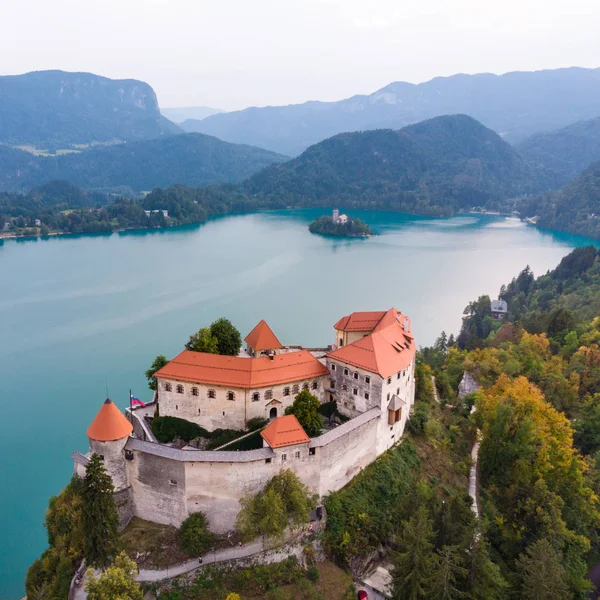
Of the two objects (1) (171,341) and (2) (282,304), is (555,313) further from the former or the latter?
(1) (171,341)

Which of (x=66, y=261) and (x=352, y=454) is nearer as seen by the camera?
(x=352, y=454)

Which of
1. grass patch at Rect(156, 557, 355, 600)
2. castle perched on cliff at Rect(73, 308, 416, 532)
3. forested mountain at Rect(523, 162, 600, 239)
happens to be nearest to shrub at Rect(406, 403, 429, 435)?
castle perched on cliff at Rect(73, 308, 416, 532)

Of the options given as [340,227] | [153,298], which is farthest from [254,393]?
[340,227]

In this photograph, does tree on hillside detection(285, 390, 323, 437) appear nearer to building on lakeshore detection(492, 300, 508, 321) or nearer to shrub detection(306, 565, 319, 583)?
shrub detection(306, 565, 319, 583)

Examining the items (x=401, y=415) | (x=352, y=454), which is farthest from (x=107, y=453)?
(x=401, y=415)

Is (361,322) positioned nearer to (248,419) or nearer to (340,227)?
(248,419)

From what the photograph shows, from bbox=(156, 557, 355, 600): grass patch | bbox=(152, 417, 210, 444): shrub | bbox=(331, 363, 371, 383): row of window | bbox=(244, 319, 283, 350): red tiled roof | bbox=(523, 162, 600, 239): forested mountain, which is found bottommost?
bbox=(156, 557, 355, 600): grass patch
